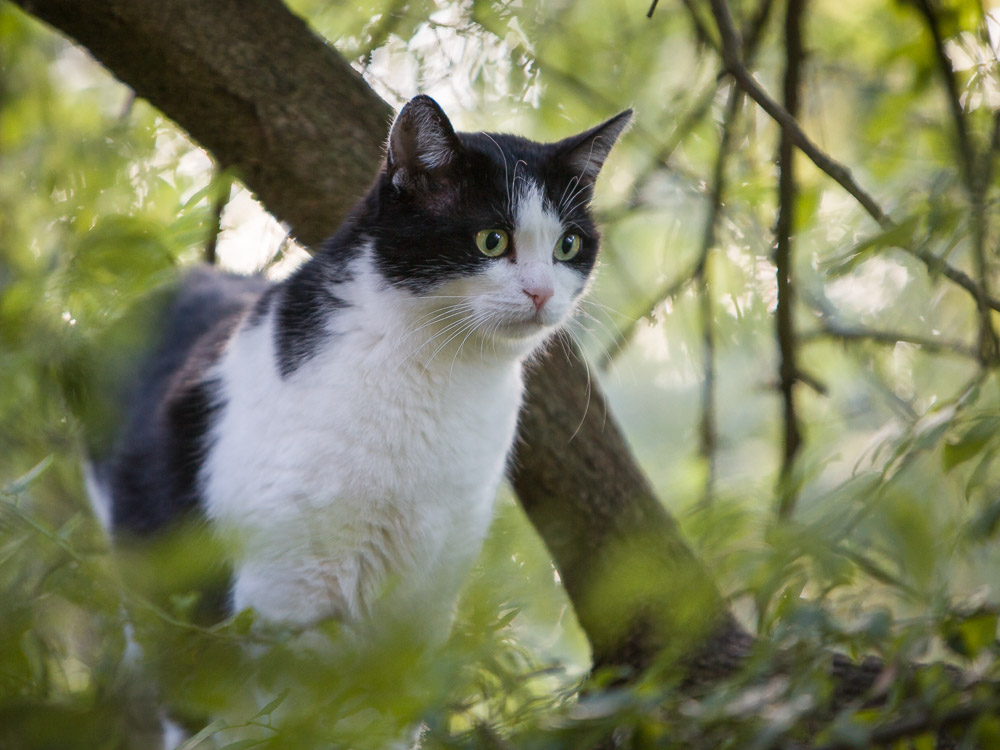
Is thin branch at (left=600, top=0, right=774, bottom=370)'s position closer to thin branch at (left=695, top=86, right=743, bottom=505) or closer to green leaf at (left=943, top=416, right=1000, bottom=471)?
thin branch at (left=695, top=86, right=743, bottom=505)

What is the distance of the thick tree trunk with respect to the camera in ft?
5.59

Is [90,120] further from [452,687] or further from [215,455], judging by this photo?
[452,687]

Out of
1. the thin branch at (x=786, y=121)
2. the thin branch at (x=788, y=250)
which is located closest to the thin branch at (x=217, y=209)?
the thin branch at (x=786, y=121)

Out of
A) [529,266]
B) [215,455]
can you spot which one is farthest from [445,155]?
[215,455]

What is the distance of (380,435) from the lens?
1.56 meters

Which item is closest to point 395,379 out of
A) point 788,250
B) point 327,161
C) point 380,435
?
point 380,435

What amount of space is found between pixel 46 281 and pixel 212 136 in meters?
0.88

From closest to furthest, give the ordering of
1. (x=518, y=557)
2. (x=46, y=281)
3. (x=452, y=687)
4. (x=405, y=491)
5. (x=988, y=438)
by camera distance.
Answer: (x=452, y=687)
(x=988, y=438)
(x=518, y=557)
(x=46, y=281)
(x=405, y=491)

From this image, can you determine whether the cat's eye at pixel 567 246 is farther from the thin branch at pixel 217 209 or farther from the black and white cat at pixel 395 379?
the thin branch at pixel 217 209

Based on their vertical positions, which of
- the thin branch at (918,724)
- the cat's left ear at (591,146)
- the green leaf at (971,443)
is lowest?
the thin branch at (918,724)

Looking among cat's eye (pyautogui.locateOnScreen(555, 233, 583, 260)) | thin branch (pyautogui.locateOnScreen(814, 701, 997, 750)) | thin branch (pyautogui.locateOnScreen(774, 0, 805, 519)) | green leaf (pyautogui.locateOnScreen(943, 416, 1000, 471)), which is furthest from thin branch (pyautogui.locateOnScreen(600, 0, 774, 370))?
thin branch (pyautogui.locateOnScreen(814, 701, 997, 750))

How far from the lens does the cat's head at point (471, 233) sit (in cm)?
157

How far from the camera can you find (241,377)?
5.63 ft

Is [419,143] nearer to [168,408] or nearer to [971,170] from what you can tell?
[168,408]
